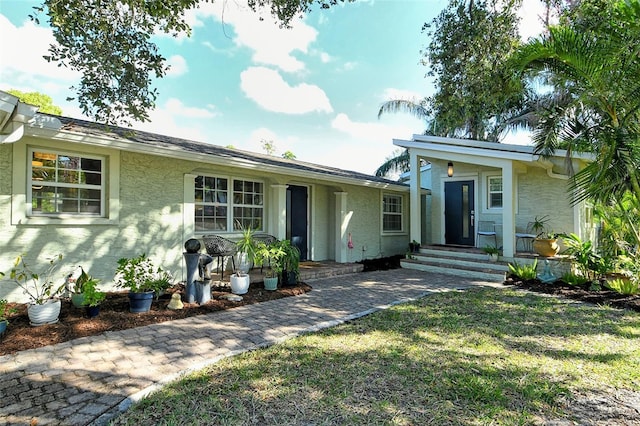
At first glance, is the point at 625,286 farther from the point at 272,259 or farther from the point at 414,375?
the point at 272,259

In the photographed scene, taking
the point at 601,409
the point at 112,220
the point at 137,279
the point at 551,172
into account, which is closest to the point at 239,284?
the point at 137,279

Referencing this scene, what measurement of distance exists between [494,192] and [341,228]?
17.4 feet

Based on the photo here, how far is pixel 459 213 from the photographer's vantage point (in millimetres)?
12141

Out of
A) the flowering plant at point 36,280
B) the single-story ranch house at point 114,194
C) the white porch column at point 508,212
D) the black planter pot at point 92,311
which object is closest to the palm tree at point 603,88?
the white porch column at point 508,212

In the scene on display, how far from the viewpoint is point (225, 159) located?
7.37m

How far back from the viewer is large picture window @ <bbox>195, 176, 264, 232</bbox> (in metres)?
8.05

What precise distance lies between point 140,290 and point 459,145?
944 cm

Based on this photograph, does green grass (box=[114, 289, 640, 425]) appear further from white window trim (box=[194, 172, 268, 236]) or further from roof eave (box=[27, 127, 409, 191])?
roof eave (box=[27, 127, 409, 191])

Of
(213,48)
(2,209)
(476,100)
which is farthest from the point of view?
(213,48)

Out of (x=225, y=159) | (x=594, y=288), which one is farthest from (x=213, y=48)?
(x=594, y=288)

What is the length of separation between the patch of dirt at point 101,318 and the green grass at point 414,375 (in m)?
1.97

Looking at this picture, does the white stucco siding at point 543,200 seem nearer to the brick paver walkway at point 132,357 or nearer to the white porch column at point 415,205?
the white porch column at point 415,205

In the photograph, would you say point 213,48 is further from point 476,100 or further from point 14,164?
point 476,100

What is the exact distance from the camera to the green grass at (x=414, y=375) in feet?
9.18
